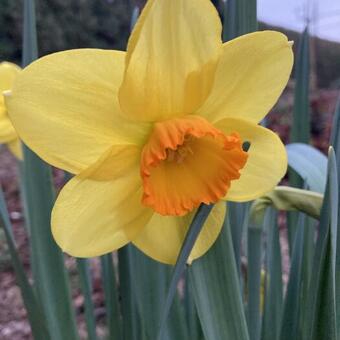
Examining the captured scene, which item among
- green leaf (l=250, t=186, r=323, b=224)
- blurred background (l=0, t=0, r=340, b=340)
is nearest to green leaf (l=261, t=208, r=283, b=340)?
green leaf (l=250, t=186, r=323, b=224)

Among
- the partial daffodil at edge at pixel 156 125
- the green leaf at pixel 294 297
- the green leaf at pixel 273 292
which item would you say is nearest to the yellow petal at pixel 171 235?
the partial daffodil at edge at pixel 156 125

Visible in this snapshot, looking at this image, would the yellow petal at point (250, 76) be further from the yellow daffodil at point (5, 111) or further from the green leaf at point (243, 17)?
the yellow daffodil at point (5, 111)

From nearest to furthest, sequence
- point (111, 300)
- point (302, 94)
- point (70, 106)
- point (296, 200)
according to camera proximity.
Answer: point (70, 106) < point (296, 200) < point (111, 300) < point (302, 94)

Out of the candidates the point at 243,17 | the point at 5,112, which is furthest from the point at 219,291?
the point at 5,112

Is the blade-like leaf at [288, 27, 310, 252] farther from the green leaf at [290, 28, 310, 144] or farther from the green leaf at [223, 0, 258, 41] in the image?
the green leaf at [223, 0, 258, 41]

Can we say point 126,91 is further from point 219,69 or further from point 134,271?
point 134,271

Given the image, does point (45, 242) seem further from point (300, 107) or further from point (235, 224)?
point (300, 107)

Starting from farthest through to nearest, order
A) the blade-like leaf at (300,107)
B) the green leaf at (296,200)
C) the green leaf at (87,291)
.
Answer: the blade-like leaf at (300,107) → the green leaf at (87,291) → the green leaf at (296,200)
